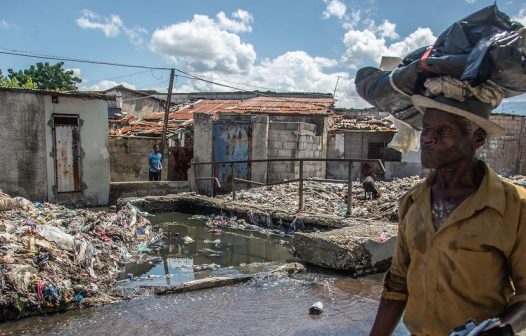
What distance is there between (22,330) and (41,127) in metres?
8.81

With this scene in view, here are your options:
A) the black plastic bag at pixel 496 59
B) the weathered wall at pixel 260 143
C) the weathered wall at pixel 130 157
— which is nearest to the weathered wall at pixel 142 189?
the weathered wall at pixel 260 143

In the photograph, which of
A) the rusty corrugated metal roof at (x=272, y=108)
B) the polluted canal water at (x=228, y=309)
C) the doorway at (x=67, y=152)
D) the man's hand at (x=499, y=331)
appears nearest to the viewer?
the man's hand at (x=499, y=331)

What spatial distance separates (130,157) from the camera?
52.2 feet

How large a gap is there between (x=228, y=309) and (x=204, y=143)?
34.5 ft

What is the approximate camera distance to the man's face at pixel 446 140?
1.53 meters

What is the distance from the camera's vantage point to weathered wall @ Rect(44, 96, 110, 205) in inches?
471

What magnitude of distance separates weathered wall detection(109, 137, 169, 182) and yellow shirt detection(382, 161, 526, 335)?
1466 cm

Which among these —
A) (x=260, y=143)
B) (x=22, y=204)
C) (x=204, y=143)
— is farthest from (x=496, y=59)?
(x=204, y=143)

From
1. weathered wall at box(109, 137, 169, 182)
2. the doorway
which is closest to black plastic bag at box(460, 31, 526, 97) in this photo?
the doorway

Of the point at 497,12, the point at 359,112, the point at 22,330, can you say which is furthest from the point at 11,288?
the point at 359,112

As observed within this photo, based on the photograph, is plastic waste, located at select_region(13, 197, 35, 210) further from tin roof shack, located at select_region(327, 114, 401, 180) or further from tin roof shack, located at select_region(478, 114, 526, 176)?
tin roof shack, located at select_region(478, 114, 526, 176)

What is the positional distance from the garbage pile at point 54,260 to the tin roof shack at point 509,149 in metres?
16.3

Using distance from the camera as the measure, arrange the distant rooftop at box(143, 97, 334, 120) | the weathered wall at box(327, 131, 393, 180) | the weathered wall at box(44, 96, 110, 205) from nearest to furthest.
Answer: the weathered wall at box(44, 96, 110, 205)
the distant rooftop at box(143, 97, 334, 120)
the weathered wall at box(327, 131, 393, 180)

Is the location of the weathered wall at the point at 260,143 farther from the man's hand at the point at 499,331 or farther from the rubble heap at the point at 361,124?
the man's hand at the point at 499,331
